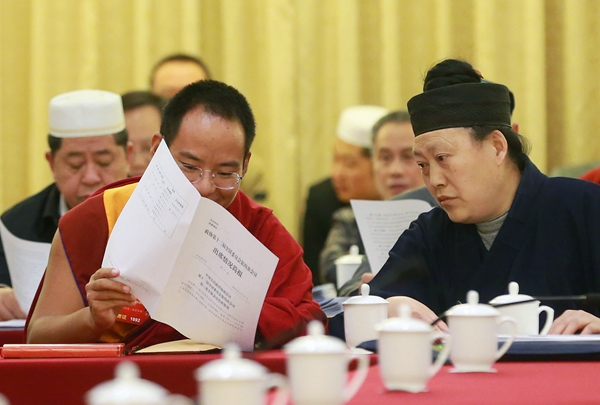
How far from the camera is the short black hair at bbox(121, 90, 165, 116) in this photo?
352cm

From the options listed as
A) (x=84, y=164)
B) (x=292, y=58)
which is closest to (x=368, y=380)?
(x=84, y=164)

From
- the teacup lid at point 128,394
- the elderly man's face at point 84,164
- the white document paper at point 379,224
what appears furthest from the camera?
the elderly man's face at point 84,164

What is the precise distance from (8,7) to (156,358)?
10.9 ft

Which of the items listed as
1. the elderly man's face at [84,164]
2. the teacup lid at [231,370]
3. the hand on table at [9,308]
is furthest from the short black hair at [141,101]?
the teacup lid at [231,370]

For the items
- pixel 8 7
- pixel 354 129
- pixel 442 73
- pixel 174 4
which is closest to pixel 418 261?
pixel 442 73

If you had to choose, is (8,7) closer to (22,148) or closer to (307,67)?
(22,148)

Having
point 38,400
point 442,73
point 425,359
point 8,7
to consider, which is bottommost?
point 38,400

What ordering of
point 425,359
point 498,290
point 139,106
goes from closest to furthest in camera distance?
point 425,359, point 498,290, point 139,106

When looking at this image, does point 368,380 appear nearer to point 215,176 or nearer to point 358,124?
point 215,176

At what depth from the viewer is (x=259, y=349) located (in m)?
1.73

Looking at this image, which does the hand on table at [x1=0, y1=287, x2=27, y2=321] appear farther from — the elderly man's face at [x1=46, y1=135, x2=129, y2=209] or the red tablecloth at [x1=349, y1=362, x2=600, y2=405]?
the red tablecloth at [x1=349, y1=362, x2=600, y2=405]

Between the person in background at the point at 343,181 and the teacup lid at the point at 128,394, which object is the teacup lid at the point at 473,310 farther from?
the person in background at the point at 343,181

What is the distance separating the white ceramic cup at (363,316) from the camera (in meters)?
1.59

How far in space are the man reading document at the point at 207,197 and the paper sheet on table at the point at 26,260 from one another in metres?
0.39
